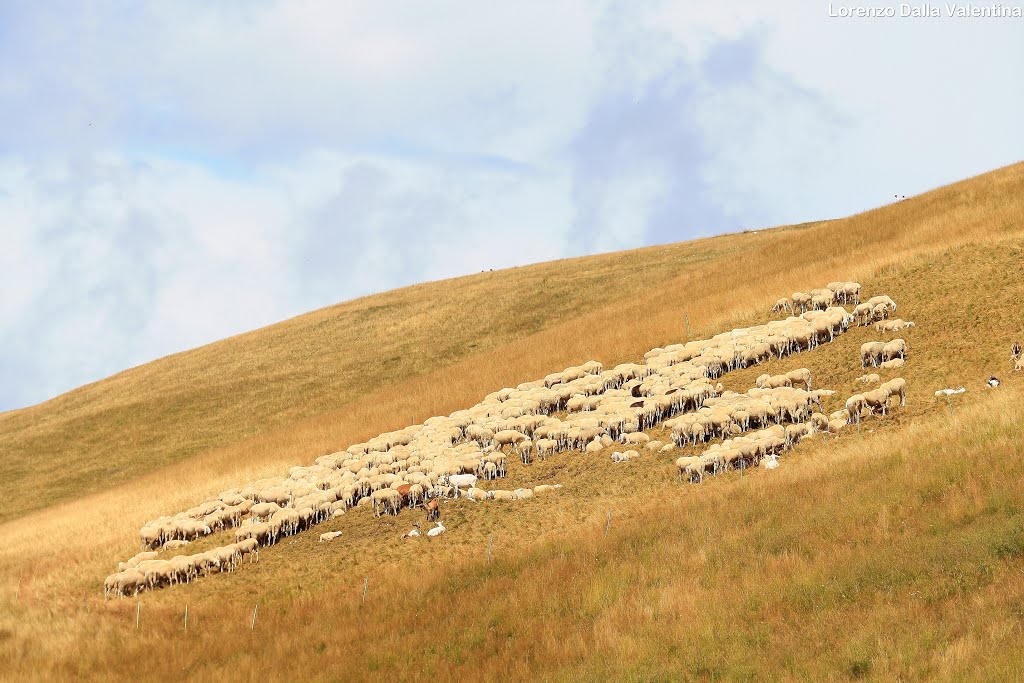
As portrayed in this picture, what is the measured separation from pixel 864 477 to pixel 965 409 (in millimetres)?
4830

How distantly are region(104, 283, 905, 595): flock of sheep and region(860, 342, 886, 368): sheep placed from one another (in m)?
1.95

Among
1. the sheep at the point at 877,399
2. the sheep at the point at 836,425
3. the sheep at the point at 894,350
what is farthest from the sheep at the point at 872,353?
the sheep at the point at 836,425

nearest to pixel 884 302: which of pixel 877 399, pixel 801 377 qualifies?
pixel 801 377

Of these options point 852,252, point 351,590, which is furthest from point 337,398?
point 351,590

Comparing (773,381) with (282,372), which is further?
(282,372)

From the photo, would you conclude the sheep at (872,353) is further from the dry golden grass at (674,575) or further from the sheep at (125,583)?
the sheep at (125,583)

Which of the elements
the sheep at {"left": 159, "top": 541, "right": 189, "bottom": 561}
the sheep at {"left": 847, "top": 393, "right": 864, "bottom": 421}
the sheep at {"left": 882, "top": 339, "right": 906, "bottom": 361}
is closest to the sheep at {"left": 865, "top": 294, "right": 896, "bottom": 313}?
the sheep at {"left": 882, "top": 339, "right": 906, "bottom": 361}

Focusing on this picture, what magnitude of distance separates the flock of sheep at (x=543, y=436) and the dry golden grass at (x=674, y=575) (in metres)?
0.89

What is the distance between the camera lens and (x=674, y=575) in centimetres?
1573

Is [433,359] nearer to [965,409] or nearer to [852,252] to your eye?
[852,252]

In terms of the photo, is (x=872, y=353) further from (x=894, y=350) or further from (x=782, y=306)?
(x=782, y=306)

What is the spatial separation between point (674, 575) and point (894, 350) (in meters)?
14.3

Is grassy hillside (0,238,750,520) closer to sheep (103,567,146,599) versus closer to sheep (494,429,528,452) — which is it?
sheep (494,429,528,452)

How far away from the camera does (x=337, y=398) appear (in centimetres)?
5478
